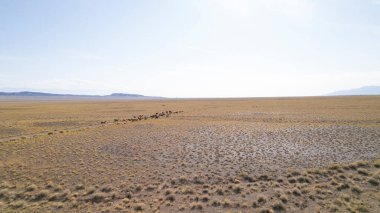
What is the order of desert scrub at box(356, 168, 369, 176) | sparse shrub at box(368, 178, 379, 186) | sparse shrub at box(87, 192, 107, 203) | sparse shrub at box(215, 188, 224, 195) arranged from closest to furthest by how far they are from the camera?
1. sparse shrub at box(87, 192, 107, 203)
2. sparse shrub at box(215, 188, 224, 195)
3. sparse shrub at box(368, 178, 379, 186)
4. desert scrub at box(356, 168, 369, 176)

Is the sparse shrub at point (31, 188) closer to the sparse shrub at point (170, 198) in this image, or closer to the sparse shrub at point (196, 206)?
the sparse shrub at point (170, 198)

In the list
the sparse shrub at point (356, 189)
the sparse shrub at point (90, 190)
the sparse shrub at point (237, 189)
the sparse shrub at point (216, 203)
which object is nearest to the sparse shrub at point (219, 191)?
the sparse shrub at point (237, 189)

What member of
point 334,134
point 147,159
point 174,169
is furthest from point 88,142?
point 334,134

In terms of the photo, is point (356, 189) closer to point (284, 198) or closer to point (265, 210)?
point (284, 198)

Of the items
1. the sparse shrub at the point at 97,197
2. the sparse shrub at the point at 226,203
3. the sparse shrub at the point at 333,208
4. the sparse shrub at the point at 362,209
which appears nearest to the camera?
the sparse shrub at the point at 362,209

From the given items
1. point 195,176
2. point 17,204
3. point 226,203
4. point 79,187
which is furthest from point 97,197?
point 226,203

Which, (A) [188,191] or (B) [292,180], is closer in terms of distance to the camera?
→ (A) [188,191]

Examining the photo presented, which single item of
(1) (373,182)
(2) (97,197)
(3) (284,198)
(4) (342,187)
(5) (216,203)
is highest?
(1) (373,182)

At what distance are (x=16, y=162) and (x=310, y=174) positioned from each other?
20047 mm

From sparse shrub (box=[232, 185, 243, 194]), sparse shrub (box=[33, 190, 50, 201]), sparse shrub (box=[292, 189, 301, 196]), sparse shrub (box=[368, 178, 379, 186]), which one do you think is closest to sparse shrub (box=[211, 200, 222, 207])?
sparse shrub (box=[232, 185, 243, 194])

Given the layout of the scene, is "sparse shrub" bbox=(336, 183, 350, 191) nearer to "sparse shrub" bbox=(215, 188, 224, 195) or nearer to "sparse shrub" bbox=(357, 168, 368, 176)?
"sparse shrub" bbox=(357, 168, 368, 176)

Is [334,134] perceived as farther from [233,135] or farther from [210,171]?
[210,171]

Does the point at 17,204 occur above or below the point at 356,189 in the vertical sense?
below

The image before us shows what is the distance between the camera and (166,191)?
11.8 m
